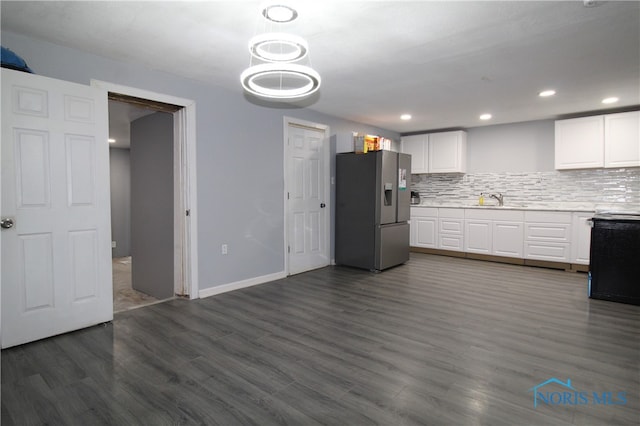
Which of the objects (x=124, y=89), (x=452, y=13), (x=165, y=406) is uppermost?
(x=452, y=13)

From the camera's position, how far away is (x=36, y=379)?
2.16 m

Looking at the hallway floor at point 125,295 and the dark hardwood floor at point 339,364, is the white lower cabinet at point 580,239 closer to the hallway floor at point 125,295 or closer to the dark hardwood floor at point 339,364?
the dark hardwood floor at point 339,364

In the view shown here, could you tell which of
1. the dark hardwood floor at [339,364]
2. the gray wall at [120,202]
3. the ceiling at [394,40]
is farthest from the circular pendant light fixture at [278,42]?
the gray wall at [120,202]

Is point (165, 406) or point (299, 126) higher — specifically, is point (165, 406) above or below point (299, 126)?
below

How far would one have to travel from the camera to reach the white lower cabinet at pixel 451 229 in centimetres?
619

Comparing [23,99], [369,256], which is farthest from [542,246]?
[23,99]

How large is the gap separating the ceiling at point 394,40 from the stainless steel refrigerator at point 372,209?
1.17 m

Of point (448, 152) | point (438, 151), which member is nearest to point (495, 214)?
point (448, 152)

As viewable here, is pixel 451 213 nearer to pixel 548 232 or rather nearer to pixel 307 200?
pixel 548 232

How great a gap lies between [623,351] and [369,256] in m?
3.03

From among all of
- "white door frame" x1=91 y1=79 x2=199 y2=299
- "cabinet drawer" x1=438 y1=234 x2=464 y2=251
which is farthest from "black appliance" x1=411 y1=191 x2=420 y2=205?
"white door frame" x1=91 y1=79 x2=199 y2=299

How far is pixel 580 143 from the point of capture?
5246mm

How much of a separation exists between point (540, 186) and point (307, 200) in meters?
4.06

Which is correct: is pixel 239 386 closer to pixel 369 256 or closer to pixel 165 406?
Result: pixel 165 406
